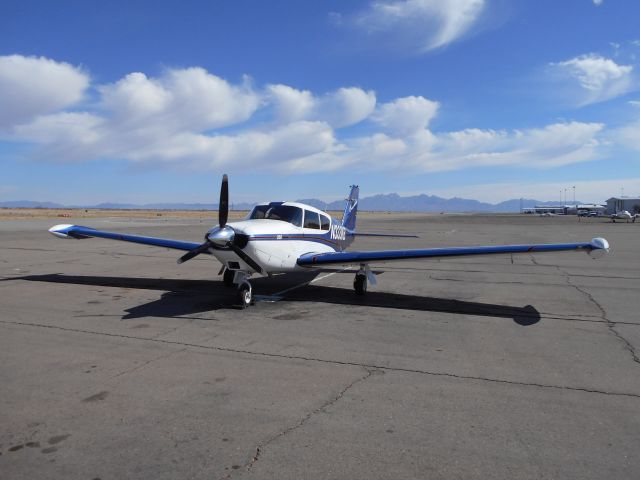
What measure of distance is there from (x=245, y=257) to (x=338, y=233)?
4.77 meters

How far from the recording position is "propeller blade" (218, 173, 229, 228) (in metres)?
9.58

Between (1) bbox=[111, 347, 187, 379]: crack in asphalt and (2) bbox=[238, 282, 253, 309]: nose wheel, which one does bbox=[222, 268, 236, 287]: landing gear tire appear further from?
(1) bbox=[111, 347, 187, 379]: crack in asphalt

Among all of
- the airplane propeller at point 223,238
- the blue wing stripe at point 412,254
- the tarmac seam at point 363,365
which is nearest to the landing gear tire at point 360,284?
the blue wing stripe at point 412,254

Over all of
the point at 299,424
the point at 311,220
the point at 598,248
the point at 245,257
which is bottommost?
the point at 299,424

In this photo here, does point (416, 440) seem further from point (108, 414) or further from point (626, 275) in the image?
point (626, 275)

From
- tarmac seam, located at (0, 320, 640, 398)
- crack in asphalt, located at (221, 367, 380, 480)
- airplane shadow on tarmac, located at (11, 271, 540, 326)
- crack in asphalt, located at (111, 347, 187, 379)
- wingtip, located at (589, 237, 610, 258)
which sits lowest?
crack in asphalt, located at (221, 367, 380, 480)

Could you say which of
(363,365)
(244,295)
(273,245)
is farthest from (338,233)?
(363,365)

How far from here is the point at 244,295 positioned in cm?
978

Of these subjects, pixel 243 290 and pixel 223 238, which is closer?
pixel 223 238

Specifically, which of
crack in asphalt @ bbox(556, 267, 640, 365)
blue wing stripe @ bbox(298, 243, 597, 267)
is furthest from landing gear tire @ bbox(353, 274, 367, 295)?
crack in asphalt @ bbox(556, 267, 640, 365)

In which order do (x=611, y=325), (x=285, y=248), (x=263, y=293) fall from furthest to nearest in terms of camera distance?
(x=263, y=293)
(x=285, y=248)
(x=611, y=325)

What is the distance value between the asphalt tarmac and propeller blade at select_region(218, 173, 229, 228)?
1.96 metres

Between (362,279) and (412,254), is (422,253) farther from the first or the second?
(362,279)

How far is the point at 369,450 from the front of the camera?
3.96 meters
